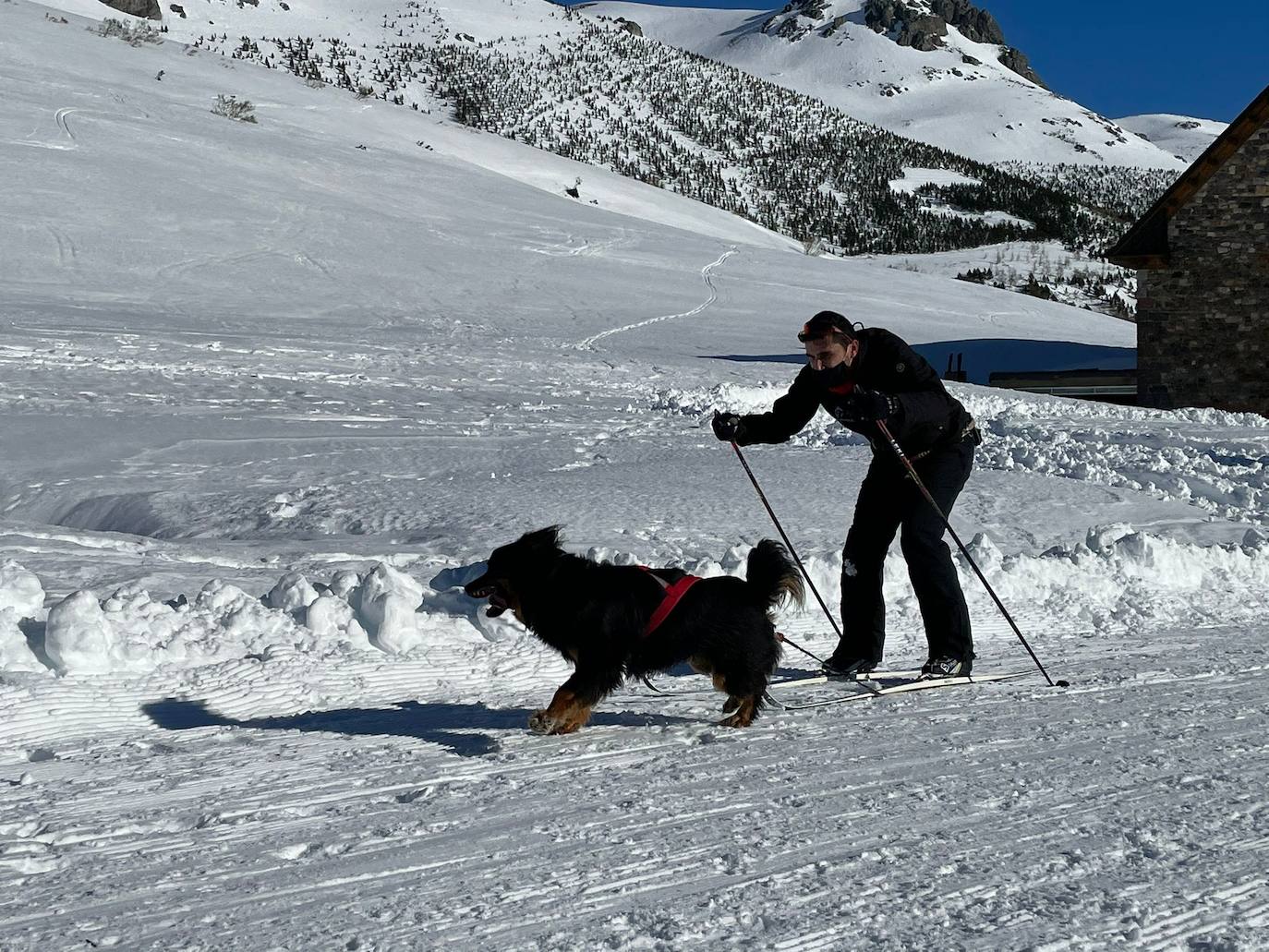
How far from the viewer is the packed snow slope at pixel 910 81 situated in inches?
4301

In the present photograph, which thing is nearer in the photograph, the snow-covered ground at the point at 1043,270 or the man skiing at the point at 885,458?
the man skiing at the point at 885,458

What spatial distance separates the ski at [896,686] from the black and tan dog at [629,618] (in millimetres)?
416

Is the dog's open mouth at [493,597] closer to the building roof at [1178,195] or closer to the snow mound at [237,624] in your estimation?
the snow mound at [237,624]

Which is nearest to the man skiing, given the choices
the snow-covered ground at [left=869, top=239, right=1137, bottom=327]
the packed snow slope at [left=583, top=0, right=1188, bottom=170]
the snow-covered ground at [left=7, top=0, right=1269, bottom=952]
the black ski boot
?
the black ski boot

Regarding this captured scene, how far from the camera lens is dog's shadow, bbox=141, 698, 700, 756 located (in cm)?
429

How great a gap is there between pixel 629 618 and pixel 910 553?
1564mm

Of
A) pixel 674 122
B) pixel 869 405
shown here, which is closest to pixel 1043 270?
pixel 674 122

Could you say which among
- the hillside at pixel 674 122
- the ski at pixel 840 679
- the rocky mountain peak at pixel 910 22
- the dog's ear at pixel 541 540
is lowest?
the ski at pixel 840 679

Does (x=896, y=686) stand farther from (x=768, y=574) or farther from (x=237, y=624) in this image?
(x=237, y=624)

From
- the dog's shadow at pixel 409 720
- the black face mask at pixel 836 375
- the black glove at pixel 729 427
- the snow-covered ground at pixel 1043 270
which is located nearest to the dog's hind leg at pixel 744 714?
the dog's shadow at pixel 409 720

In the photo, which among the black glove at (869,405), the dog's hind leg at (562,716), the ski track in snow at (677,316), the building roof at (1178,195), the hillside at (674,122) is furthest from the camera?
the hillside at (674,122)

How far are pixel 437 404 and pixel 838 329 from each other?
10.3 metres

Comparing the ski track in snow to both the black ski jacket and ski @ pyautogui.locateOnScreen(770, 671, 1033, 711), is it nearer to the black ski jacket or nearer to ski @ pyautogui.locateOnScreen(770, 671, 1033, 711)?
the black ski jacket

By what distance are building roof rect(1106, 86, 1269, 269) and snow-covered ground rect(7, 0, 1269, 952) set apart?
242 inches
